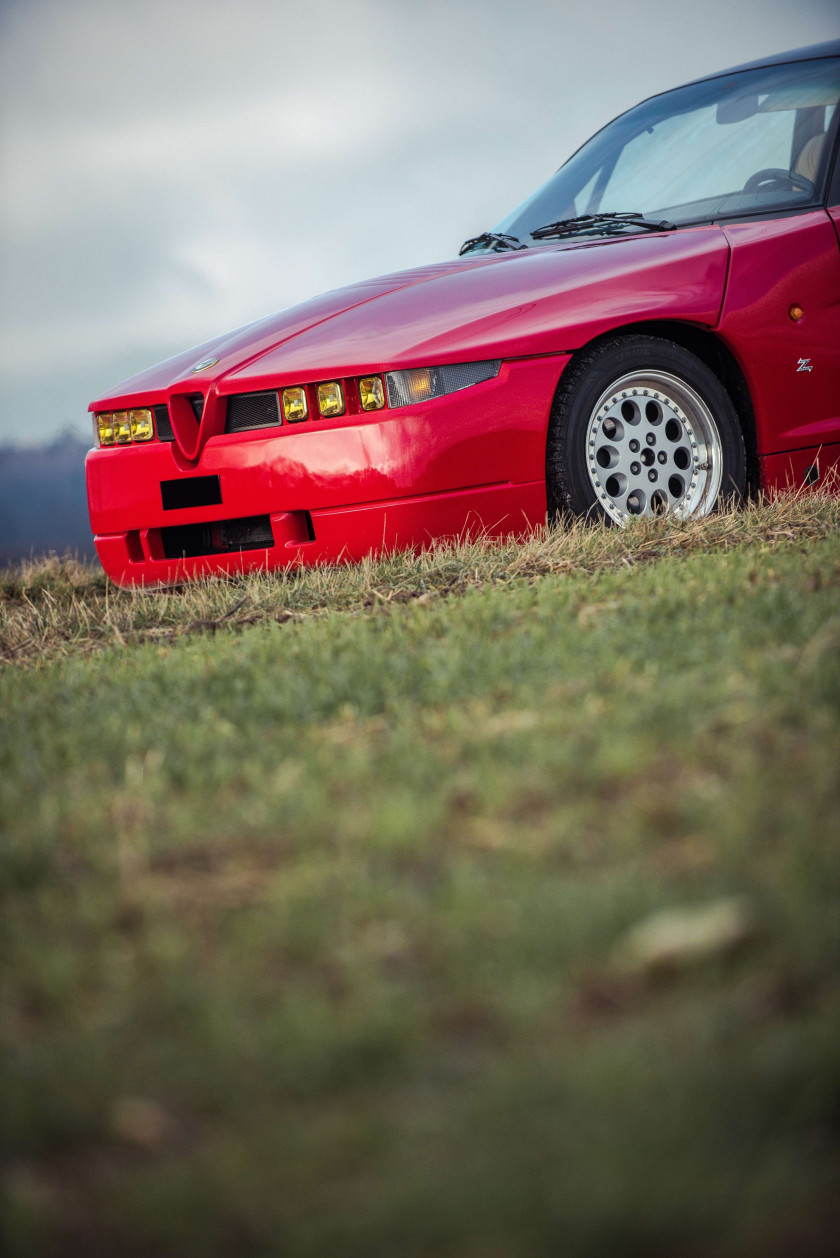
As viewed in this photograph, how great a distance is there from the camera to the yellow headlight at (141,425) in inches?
159

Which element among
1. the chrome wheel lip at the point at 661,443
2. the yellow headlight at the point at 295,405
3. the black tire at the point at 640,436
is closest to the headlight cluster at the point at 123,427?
the yellow headlight at the point at 295,405

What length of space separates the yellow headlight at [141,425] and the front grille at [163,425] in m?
0.02

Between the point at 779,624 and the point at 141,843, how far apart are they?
1.50 metres

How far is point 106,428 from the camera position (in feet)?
13.6

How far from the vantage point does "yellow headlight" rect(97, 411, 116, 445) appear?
414 centimetres

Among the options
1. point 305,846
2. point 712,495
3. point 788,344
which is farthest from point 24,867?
point 788,344

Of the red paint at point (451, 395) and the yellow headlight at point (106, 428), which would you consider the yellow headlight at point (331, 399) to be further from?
the yellow headlight at point (106, 428)

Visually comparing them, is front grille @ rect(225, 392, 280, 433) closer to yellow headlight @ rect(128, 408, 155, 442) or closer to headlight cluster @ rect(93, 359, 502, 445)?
headlight cluster @ rect(93, 359, 502, 445)

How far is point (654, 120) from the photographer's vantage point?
5242 mm

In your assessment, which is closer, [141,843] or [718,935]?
[718,935]

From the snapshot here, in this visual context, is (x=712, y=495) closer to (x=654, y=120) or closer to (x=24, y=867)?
(x=654, y=120)

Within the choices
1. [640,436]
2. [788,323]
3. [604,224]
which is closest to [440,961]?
[640,436]

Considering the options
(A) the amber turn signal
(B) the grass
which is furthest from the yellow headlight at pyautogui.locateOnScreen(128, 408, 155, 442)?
(B) the grass

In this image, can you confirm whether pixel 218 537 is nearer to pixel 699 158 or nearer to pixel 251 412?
pixel 251 412
